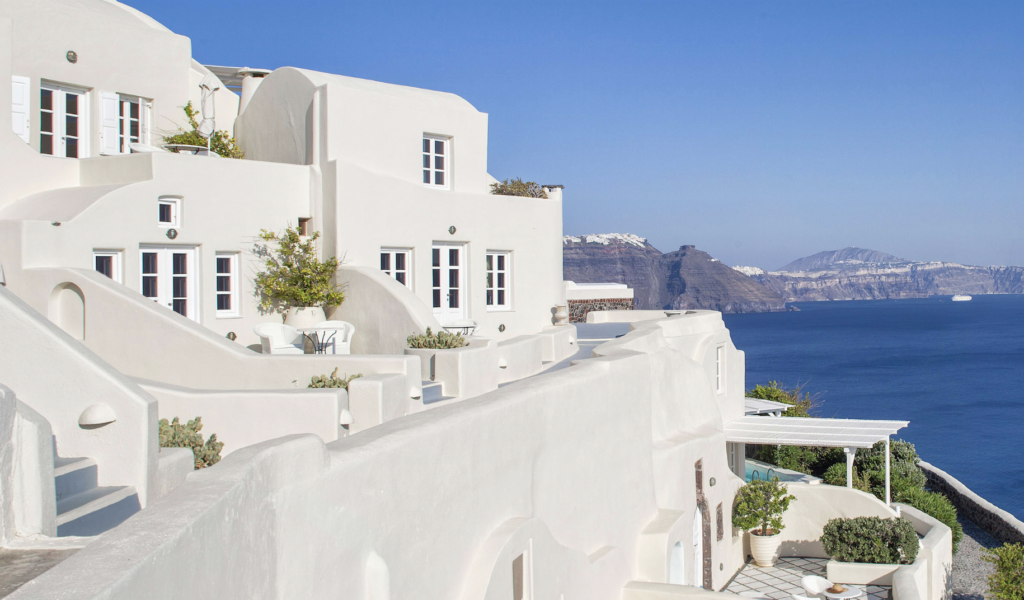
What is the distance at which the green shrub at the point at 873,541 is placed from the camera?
17.5m

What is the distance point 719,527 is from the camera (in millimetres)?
16516

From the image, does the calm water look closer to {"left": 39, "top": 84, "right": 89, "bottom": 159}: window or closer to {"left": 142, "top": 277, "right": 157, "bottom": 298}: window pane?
{"left": 142, "top": 277, "right": 157, "bottom": 298}: window pane

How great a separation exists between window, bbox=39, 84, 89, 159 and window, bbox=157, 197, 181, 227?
323 centimetres

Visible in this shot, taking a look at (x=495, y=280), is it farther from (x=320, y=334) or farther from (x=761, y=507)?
(x=761, y=507)

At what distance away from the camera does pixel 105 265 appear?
13695 millimetres

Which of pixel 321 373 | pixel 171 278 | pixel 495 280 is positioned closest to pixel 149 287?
pixel 171 278

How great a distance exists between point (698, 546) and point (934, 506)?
12401mm

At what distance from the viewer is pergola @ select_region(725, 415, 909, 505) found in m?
21.4

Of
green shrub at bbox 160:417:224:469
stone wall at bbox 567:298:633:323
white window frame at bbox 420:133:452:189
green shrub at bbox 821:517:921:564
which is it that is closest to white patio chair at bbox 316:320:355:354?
green shrub at bbox 160:417:224:469

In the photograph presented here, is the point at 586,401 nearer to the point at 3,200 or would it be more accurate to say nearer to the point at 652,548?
the point at 652,548

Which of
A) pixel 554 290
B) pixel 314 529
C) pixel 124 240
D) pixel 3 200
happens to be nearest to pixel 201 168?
pixel 124 240

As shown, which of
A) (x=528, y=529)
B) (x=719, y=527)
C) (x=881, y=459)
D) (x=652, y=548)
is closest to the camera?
(x=528, y=529)

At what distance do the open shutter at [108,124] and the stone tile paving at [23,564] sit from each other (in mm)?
13297

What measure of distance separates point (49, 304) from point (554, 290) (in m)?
11.9
